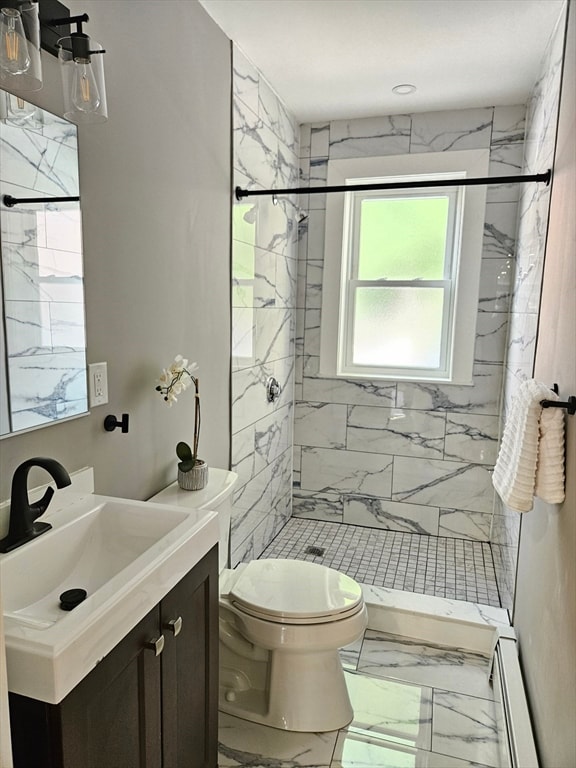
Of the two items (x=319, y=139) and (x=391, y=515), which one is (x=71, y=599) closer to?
(x=391, y=515)

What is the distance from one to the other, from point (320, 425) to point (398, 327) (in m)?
0.84

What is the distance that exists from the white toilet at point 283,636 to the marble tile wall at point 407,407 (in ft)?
5.21

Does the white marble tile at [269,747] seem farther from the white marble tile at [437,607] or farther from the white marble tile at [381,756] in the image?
the white marble tile at [437,607]

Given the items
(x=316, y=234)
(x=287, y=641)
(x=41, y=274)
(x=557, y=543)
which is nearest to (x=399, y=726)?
(x=287, y=641)

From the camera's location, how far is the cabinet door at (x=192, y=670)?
4.03 feet

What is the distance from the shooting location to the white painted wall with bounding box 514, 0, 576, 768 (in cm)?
142

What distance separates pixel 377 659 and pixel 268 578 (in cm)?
75

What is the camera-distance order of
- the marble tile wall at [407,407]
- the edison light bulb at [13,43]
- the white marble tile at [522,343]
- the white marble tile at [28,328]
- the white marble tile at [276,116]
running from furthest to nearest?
1. the marble tile wall at [407,407]
2. the white marble tile at [276,116]
3. the white marble tile at [522,343]
4. the white marble tile at [28,328]
5. the edison light bulb at [13,43]

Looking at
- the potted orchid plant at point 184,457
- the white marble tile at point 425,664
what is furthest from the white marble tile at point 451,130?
the white marble tile at point 425,664

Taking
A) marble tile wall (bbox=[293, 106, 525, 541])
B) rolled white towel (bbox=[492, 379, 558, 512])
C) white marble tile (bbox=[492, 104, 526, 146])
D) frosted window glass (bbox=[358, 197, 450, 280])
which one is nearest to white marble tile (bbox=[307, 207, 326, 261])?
marble tile wall (bbox=[293, 106, 525, 541])

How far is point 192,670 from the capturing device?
53.7 inches

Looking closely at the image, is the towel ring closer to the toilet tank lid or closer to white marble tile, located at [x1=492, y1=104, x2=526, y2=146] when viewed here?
the toilet tank lid

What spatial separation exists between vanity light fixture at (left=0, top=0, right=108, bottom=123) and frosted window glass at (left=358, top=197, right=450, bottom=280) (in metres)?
2.37

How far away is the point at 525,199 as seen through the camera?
9.42 feet
